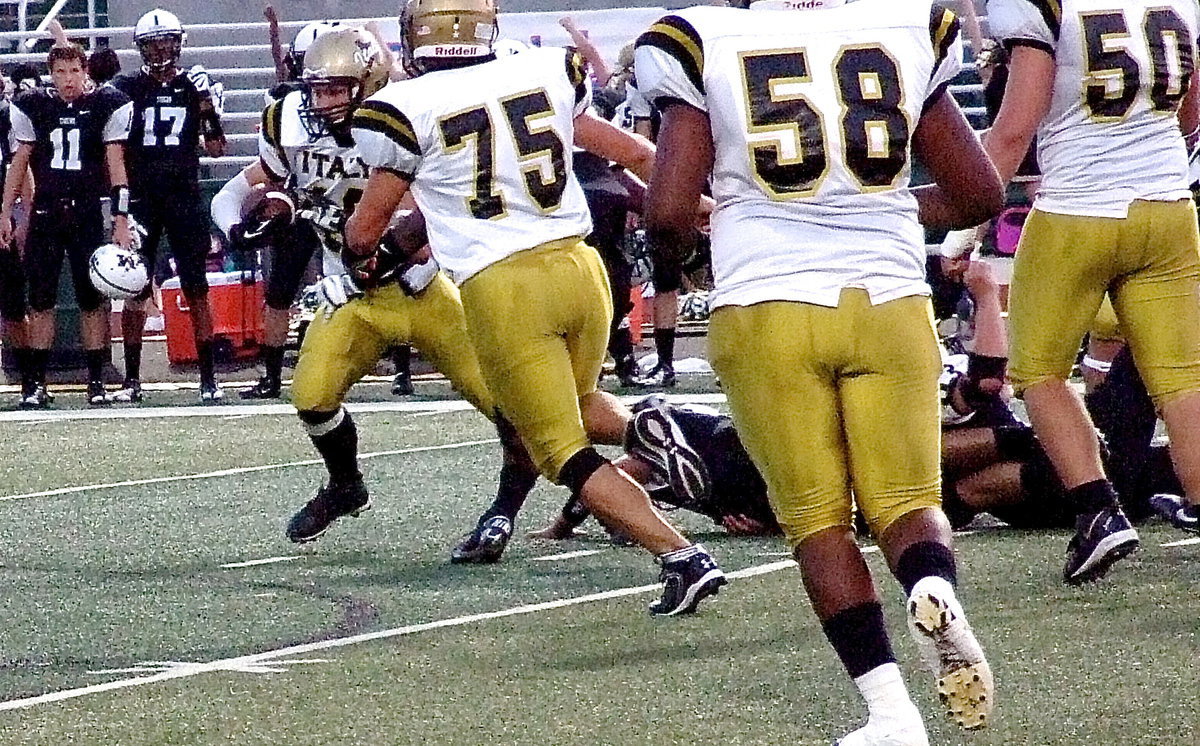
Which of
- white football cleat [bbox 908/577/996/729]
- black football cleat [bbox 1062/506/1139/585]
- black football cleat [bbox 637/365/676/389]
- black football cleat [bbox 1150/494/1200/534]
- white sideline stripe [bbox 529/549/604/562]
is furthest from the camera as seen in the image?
black football cleat [bbox 637/365/676/389]

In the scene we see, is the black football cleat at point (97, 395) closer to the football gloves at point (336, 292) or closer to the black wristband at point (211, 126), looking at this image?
the black wristband at point (211, 126)

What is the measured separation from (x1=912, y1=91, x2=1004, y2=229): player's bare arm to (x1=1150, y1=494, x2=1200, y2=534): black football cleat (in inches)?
92.4

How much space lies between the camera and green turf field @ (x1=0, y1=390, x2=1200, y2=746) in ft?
13.3

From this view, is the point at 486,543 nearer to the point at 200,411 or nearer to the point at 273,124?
the point at 273,124

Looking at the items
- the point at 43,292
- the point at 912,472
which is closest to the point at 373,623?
the point at 912,472

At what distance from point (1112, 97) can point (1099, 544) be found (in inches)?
41.1

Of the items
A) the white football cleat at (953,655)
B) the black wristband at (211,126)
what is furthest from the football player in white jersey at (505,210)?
the black wristband at (211,126)

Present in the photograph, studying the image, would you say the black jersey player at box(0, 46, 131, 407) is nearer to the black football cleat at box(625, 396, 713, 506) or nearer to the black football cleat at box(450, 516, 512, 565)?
the black football cleat at box(450, 516, 512, 565)

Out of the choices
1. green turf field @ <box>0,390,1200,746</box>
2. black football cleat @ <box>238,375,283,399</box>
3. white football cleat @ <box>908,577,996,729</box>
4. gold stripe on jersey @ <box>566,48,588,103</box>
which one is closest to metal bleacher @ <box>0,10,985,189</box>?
black football cleat @ <box>238,375,283,399</box>

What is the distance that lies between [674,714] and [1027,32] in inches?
73.1

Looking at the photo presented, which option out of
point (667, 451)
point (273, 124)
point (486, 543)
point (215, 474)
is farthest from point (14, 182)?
point (667, 451)

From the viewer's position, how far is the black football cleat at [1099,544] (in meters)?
5.09

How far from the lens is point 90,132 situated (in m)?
11.5

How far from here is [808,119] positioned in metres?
3.49
